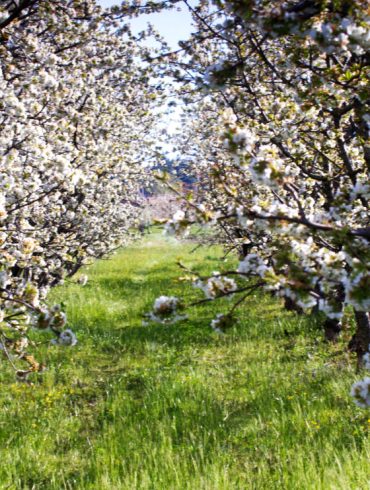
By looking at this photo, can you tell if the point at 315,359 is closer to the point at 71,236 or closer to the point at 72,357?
the point at 72,357

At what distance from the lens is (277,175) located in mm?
2361

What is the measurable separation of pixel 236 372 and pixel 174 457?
2409 mm

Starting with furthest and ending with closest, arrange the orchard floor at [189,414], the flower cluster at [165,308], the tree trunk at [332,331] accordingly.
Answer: the tree trunk at [332,331], the orchard floor at [189,414], the flower cluster at [165,308]

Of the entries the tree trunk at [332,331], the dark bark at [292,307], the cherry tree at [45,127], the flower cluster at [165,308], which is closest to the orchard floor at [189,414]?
the tree trunk at [332,331]

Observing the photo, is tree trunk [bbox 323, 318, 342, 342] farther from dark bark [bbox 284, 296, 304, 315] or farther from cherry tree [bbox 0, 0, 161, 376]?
cherry tree [bbox 0, 0, 161, 376]

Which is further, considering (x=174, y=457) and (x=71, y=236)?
(x=71, y=236)

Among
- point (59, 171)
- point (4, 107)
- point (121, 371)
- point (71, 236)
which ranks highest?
point (4, 107)

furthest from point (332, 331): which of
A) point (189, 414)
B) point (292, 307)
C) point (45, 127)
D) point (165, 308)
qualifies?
point (165, 308)

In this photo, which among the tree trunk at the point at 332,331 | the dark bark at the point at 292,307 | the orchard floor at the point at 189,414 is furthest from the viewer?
the dark bark at the point at 292,307

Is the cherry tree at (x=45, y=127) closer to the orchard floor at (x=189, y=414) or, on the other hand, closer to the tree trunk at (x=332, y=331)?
the orchard floor at (x=189, y=414)

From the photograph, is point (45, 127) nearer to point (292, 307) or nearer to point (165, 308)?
point (165, 308)

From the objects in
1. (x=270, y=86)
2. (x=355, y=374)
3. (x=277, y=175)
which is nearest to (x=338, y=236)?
(x=277, y=175)

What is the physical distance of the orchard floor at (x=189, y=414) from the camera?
4.00 meters

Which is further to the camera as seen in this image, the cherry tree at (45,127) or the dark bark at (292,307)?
the dark bark at (292,307)
